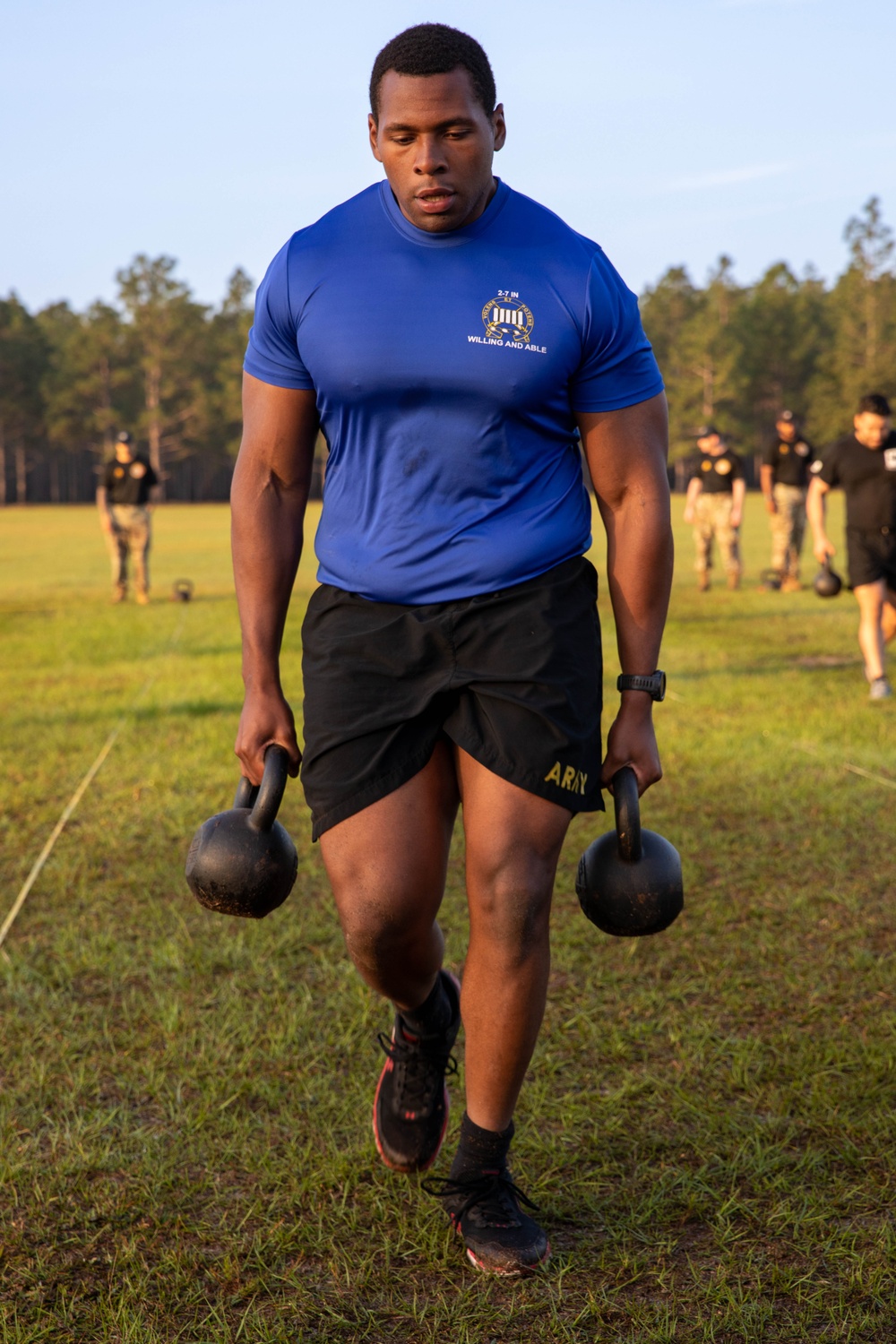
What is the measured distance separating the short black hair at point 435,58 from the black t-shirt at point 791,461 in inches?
660

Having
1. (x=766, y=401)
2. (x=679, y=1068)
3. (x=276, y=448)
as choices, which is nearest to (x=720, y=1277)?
(x=679, y=1068)

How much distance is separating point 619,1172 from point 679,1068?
68 cm

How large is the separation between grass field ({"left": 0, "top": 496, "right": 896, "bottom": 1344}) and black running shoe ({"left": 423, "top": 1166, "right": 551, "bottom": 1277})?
1.8 inches

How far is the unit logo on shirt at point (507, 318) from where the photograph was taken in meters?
2.80

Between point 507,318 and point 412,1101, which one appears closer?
point 507,318

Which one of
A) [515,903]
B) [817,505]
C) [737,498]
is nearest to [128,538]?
[737,498]

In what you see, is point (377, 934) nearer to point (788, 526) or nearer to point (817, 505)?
point (817, 505)

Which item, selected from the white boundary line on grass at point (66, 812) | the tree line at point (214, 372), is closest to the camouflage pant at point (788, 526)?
the white boundary line on grass at point (66, 812)

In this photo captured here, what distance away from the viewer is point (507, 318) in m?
2.80

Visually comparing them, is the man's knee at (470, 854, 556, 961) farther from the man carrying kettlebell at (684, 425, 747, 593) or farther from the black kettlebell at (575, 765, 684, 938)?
the man carrying kettlebell at (684, 425, 747, 593)

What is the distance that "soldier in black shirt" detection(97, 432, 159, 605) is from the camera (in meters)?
18.6

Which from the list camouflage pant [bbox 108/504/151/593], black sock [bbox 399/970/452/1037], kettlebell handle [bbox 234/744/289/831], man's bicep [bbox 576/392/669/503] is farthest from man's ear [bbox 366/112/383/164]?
camouflage pant [bbox 108/504/151/593]

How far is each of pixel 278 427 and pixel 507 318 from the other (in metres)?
0.62

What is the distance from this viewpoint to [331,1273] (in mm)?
2947
